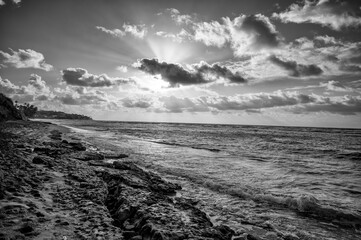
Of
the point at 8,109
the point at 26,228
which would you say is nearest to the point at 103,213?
the point at 26,228

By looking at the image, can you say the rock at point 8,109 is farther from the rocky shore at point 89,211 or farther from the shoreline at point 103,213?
the rocky shore at point 89,211

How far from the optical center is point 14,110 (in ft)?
232

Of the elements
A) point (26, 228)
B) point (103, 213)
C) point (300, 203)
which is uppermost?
point (26, 228)

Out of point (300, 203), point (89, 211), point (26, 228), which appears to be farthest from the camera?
point (300, 203)

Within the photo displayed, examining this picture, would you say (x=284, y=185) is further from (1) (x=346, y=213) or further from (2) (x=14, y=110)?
(2) (x=14, y=110)

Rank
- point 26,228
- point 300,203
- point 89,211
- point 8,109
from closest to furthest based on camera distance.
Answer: point 26,228, point 89,211, point 300,203, point 8,109

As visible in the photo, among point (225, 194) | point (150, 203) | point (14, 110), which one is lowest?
point (225, 194)

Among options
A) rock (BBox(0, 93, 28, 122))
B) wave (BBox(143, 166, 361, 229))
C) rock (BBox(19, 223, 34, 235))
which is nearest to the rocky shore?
rock (BBox(19, 223, 34, 235))

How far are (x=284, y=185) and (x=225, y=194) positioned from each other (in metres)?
3.92

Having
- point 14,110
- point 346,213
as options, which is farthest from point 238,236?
point 14,110

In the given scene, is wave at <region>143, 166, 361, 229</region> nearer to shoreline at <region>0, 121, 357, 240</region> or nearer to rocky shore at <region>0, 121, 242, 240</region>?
shoreline at <region>0, 121, 357, 240</region>

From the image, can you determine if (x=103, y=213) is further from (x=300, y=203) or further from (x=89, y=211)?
(x=300, y=203)

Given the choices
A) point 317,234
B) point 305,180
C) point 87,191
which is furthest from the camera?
point 305,180

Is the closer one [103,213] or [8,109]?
[103,213]
